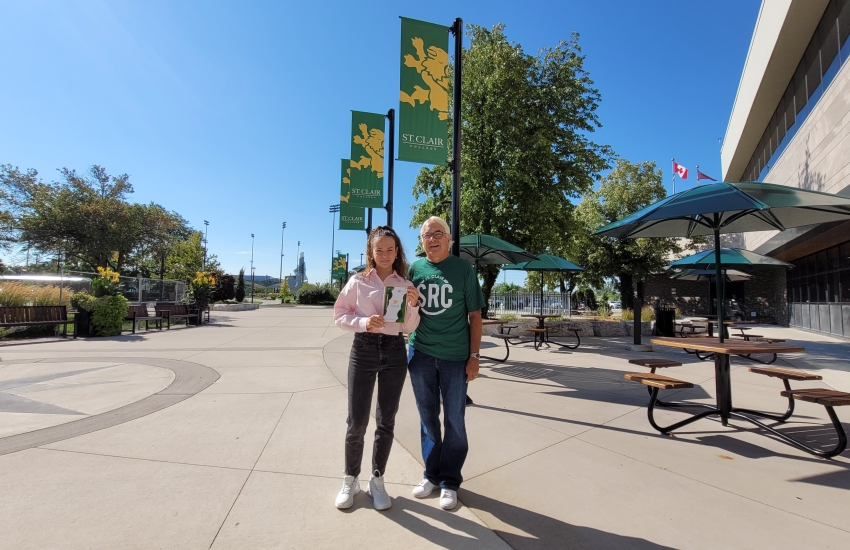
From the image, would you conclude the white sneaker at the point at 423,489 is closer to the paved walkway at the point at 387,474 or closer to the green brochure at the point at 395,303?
the paved walkway at the point at 387,474

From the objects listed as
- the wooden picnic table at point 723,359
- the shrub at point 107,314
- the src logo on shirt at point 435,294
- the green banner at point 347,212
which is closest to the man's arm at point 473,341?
the src logo on shirt at point 435,294

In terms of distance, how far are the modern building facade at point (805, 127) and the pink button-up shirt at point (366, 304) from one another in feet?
39.6

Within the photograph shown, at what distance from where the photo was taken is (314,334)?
13406 millimetres

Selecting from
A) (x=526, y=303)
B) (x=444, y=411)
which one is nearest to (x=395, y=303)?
(x=444, y=411)

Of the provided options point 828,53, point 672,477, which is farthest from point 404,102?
point 828,53

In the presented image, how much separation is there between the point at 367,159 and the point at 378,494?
691cm

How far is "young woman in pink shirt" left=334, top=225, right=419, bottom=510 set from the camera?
2.60m

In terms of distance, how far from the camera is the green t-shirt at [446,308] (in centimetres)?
273

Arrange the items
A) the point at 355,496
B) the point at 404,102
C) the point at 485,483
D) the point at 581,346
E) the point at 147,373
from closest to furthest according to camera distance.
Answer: the point at 355,496
the point at 485,483
the point at 404,102
the point at 147,373
the point at 581,346

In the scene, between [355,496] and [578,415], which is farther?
[578,415]

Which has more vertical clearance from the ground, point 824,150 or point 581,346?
point 824,150

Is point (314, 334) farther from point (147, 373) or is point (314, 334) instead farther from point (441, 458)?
point (441, 458)

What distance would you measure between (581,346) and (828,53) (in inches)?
440

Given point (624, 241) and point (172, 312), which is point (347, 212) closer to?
point (172, 312)
